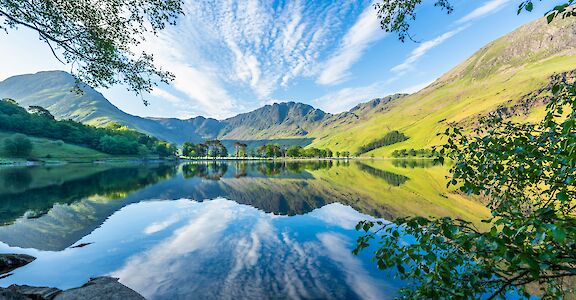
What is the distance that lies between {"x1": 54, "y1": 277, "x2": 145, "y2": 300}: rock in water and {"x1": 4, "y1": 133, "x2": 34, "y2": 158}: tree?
6992 inches

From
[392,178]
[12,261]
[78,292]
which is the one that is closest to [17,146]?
[12,261]

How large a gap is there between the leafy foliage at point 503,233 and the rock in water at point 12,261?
2363cm

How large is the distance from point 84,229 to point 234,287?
21.5 metres

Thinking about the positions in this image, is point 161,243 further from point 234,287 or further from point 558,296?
point 558,296

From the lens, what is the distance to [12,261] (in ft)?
56.4

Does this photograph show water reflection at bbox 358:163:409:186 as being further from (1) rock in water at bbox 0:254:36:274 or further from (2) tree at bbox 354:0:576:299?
(1) rock in water at bbox 0:254:36:274

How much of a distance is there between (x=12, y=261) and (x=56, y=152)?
7459 inches

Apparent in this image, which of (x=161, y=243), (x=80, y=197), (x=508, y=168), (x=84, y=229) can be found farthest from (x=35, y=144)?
(x=508, y=168)

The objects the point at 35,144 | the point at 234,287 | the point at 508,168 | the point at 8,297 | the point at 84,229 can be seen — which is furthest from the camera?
the point at 35,144

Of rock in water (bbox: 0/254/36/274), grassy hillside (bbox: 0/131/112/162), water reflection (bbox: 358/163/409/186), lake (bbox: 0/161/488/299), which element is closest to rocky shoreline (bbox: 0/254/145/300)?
lake (bbox: 0/161/488/299)

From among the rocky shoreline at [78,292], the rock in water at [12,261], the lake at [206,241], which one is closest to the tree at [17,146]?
the lake at [206,241]

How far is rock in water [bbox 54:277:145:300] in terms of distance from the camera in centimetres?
1138

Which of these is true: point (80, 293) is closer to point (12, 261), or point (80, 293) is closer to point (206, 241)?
point (12, 261)

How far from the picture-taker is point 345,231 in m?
27.1
